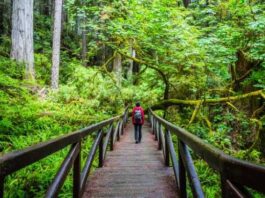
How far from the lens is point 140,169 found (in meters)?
6.18

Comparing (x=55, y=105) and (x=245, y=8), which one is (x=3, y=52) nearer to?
(x=55, y=105)

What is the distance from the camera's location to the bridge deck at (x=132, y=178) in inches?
177

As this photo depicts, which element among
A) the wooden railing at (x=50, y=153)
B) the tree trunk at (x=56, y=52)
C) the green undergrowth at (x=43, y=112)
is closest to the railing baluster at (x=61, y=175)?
the wooden railing at (x=50, y=153)

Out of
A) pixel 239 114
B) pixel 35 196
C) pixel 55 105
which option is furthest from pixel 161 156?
pixel 55 105

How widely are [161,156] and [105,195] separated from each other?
141 inches

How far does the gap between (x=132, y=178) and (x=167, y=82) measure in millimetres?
10445

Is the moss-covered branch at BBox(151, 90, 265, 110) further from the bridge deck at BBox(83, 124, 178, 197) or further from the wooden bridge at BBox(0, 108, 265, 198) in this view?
the bridge deck at BBox(83, 124, 178, 197)

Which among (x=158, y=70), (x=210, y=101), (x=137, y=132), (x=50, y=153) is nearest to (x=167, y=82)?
(x=158, y=70)

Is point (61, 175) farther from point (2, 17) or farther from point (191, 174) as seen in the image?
point (2, 17)

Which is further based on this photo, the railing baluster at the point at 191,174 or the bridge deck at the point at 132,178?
the bridge deck at the point at 132,178

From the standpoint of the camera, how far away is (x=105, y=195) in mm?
4395

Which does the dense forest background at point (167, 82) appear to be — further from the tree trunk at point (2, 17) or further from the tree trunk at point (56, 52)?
the tree trunk at point (2, 17)

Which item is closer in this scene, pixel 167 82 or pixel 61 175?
pixel 61 175

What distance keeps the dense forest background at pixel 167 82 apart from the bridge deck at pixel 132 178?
0.92 m
